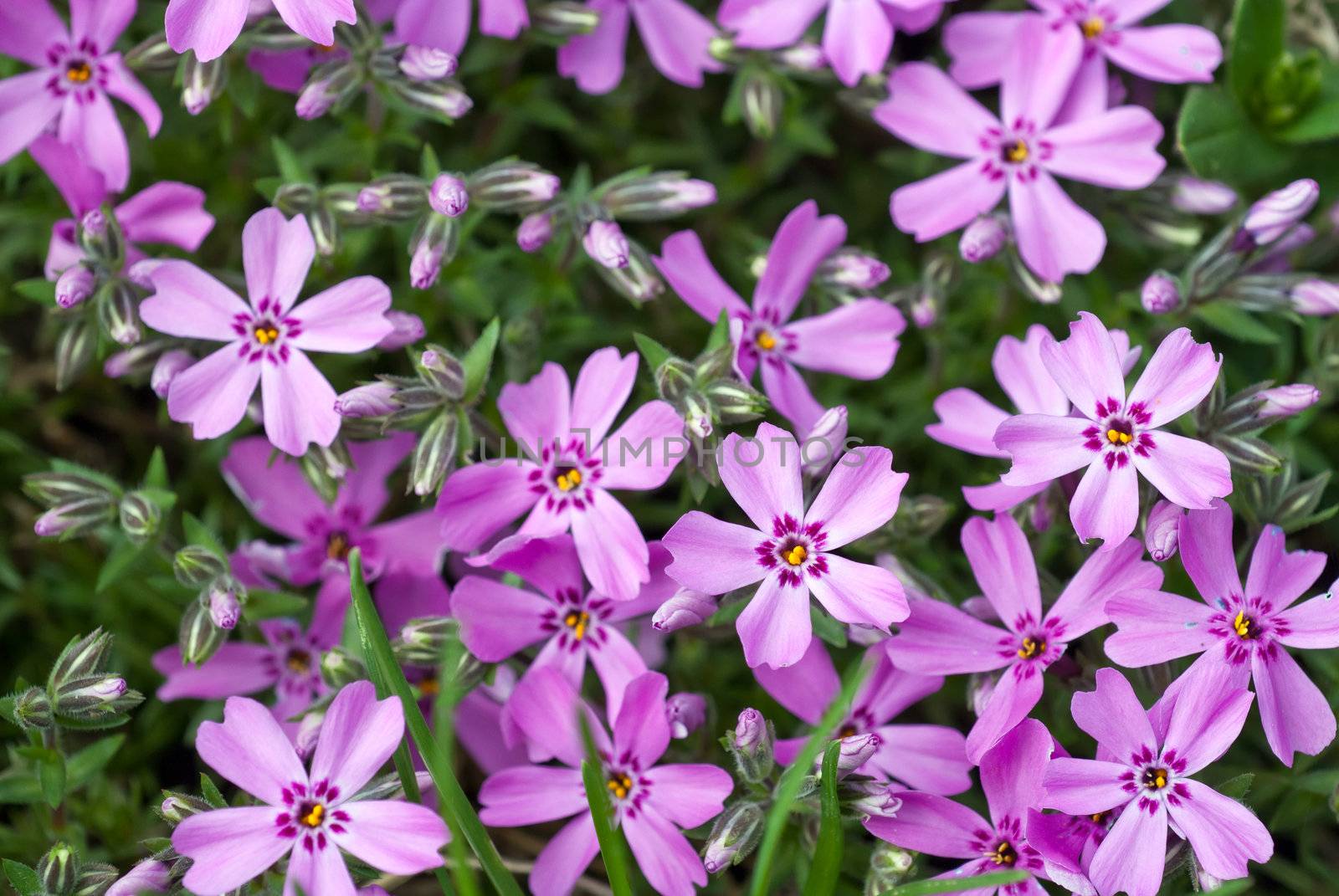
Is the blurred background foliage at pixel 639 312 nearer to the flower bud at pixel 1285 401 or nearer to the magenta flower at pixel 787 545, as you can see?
the flower bud at pixel 1285 401

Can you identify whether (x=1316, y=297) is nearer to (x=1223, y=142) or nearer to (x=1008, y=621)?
(x=1223, y=142)

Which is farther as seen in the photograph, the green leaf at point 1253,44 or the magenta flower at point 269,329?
the green leaf at point 1253,44

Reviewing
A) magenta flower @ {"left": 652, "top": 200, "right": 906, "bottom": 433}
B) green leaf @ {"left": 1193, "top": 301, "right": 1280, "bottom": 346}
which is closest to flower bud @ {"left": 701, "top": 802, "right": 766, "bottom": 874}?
magenta flower @ {"left": 652, "top": 200, "right": 906, "bottom": 433}

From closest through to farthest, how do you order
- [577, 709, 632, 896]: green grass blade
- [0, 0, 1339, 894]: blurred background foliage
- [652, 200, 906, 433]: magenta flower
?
1. [577, 709, 632, 896]: green grass blade
2. [652, 200, 906, 433]: magenta flower
3. [0, 0, 1339, 894]: blurred background foliage

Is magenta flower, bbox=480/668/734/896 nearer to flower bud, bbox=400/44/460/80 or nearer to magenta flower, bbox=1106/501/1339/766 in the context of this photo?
magenta flower, bbox=1106/501/1339/766

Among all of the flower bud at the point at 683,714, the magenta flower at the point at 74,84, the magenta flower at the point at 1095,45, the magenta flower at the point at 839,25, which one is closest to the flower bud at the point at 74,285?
the magenta flower at the point at 74,84

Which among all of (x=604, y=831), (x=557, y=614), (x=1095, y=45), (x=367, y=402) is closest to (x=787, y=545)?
(x=557, y=614)
